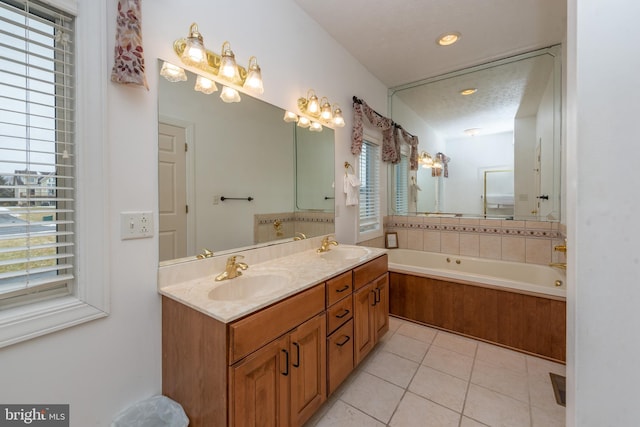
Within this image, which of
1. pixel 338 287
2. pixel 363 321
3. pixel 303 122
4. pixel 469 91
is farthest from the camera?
pixel 469 91

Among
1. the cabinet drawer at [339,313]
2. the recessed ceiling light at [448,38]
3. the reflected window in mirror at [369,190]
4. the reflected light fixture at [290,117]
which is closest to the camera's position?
the cabinet drawer at [339,313]

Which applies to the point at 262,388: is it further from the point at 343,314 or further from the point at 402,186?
the point at 402,186

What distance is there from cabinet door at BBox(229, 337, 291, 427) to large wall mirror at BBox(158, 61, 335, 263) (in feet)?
2.20

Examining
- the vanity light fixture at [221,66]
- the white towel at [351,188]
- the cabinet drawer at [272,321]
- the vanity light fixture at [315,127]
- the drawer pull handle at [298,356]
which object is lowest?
the drawer pull handle at [298,356]

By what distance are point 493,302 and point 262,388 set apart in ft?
7.11

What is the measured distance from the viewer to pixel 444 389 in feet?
5.71

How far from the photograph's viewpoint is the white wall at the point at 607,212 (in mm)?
536

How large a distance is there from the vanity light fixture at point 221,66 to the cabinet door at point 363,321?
1508 mm

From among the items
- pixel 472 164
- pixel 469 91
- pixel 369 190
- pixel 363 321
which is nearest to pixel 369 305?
pixel 363 321

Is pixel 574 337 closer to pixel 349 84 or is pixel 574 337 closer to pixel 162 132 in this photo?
pixel 162 132

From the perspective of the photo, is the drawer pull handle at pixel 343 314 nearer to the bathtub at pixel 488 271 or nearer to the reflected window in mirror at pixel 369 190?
the bathtub at pixel 488 271

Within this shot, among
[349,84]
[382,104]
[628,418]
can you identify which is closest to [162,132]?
[628,418]

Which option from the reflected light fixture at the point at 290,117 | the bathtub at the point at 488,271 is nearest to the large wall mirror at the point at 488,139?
the bathtub at the point at 488,271

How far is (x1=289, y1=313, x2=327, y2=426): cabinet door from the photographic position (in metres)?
1.25
